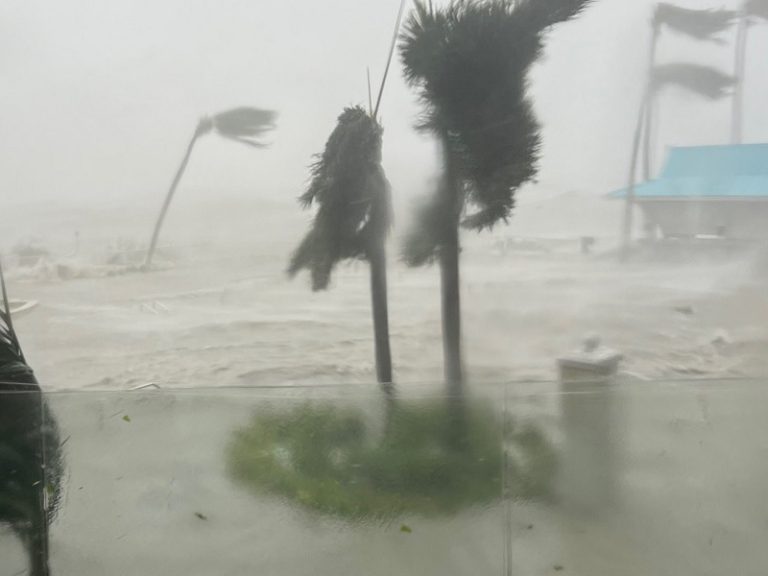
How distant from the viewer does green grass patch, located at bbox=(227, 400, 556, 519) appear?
2.13 meters

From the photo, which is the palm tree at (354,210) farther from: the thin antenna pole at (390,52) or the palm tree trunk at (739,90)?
the palm tree trunk at (739,90)

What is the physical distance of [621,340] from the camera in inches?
84.0

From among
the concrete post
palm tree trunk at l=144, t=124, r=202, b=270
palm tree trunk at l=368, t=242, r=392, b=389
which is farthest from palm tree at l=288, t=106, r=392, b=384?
the concrete post

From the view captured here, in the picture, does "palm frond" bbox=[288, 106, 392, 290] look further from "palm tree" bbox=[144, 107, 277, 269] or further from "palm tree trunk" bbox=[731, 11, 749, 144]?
"palm tree trunk" bbox=[731, 11, 749, 144]

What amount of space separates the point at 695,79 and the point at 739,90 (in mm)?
130

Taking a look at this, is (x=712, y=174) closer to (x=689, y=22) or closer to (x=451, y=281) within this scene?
(x=689, y=22)

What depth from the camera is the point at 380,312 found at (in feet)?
7.25

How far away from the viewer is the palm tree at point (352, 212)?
2.16m

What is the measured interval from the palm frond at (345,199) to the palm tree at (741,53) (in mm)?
1082

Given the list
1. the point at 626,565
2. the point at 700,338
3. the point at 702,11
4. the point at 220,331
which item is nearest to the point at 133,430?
the point at 220,331

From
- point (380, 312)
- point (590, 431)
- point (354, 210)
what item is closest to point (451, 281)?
point (380, 312)

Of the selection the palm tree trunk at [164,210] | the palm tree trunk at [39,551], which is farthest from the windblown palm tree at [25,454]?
the palm tree trunk at [164,210]

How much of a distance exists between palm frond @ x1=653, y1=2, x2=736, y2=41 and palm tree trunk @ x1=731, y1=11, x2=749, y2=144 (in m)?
0.05

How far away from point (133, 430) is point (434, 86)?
1493 mm
